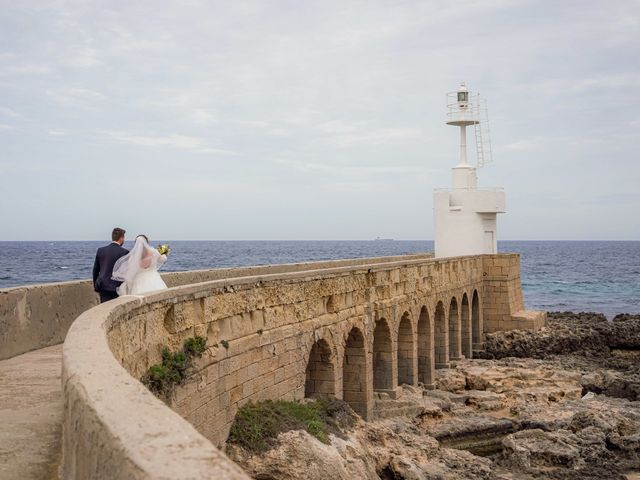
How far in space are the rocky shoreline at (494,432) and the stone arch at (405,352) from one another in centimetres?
52

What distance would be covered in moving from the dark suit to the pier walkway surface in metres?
1.31

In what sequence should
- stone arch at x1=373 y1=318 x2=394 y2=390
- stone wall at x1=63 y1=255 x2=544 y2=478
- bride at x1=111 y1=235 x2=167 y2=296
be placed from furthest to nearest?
stone arch at x1=373 y1=318 x2=394 y2=390, bride at x1=111 y1=235 x2=167 y2=296, stone wall at x1=63 y1=255 x2=544 y2=478

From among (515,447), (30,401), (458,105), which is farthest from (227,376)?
(458,105)

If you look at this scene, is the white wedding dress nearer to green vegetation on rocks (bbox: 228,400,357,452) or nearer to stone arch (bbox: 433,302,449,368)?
green vegetation on rocks (bbox: 228,400,357,452)

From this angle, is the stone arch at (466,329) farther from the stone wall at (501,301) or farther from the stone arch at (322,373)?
the stone arch at (322,373)

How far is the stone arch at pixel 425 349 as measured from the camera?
2133 centimetres

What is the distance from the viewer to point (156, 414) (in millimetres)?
3400

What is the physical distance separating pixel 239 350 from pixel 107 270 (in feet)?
6.37

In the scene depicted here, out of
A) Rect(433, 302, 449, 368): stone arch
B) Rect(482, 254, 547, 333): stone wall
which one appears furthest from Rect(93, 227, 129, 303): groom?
Rect(482, 254, 547, 333): stone wall

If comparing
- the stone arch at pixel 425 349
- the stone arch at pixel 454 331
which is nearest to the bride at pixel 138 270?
the stone arch at pixel 425 349

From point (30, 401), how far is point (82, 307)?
4.91 meters

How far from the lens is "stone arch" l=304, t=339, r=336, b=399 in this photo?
48.1 ft

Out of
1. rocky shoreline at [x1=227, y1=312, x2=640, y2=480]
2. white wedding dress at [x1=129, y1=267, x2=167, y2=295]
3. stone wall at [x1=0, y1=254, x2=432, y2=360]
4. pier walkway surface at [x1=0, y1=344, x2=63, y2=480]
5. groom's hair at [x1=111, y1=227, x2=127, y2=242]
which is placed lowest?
rocky shoreline at [x1=227, y1=312, x2=640, y2=480]

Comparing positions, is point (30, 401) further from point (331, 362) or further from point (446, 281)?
point (446, 281)
